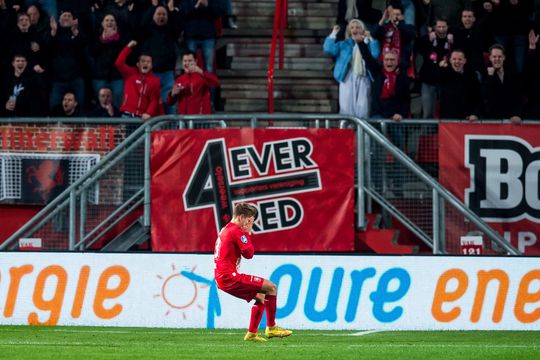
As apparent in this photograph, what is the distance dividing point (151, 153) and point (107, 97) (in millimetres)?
1541

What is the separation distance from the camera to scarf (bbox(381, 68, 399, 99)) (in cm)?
1912

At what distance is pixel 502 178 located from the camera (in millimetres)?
18438

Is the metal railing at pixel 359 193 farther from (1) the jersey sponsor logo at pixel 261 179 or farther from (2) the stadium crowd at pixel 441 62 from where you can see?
(2) the stadium crowd at pixel 441 62

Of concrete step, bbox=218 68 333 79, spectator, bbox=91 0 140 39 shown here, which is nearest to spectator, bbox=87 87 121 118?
spectator, bbox=91 0 140 39

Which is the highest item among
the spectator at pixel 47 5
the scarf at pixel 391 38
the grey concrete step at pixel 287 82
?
the spectator at pixel 47 5

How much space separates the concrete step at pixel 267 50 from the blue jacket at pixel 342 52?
2.55 meters

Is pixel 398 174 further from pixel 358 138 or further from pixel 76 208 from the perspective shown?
pixel 76 208

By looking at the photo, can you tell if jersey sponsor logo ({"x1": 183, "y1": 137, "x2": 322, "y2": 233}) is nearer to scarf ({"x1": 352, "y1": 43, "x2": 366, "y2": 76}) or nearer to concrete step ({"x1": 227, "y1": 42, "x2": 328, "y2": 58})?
scarf ({"x1": 352, "y1": 43, "x2": 366, "y2": 76})

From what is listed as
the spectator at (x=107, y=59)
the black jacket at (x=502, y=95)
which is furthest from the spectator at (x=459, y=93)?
the spectator at (x=107, y=59)

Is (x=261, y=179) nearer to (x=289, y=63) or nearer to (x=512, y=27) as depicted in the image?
(x=289, y=63)

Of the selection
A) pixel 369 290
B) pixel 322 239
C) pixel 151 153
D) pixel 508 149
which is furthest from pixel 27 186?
pixel 508 149

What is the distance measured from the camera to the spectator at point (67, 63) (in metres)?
20.2

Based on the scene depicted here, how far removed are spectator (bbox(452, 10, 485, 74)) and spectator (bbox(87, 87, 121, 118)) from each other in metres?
5.31

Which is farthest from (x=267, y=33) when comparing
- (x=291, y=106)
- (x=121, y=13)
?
(x=121, y=13)
